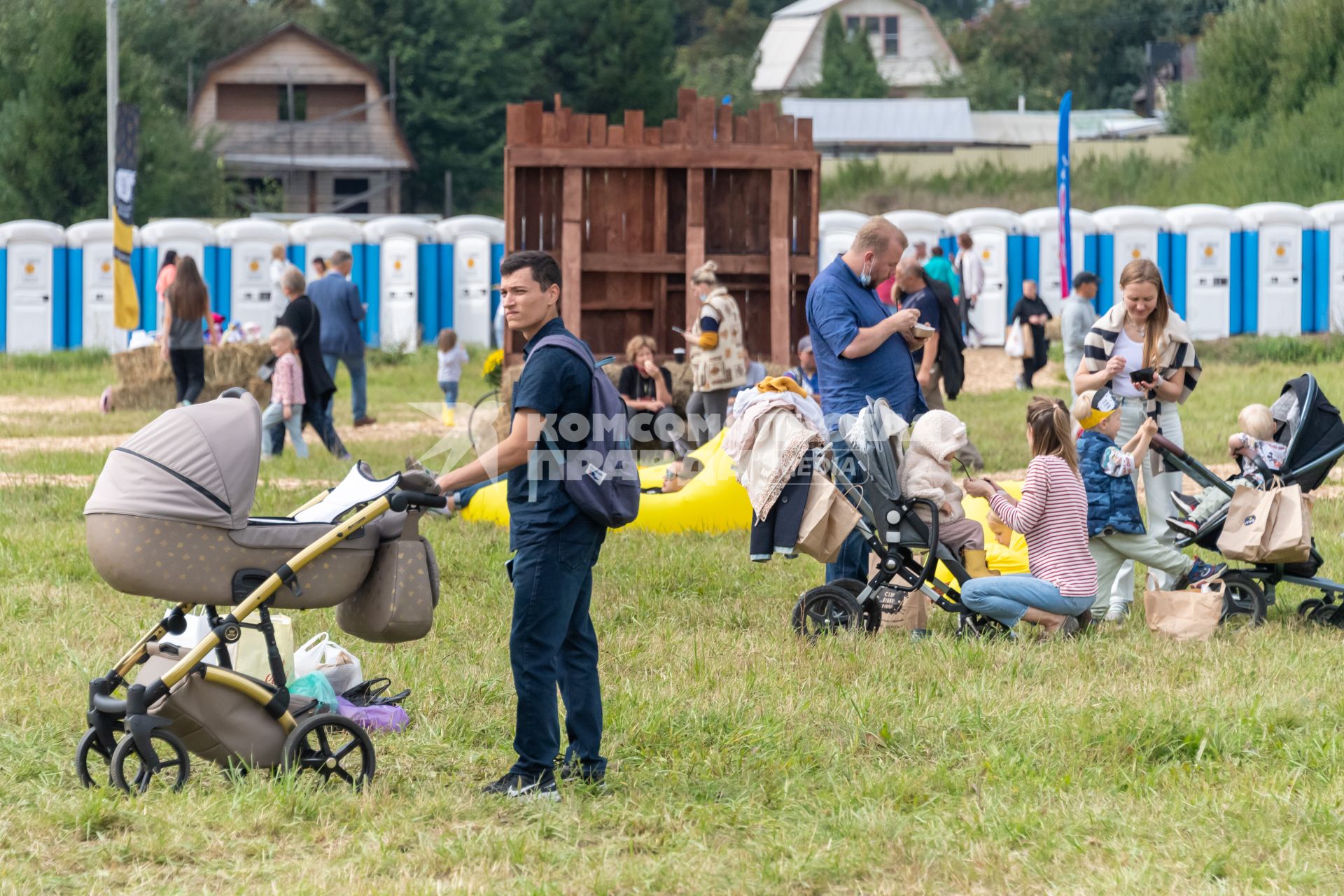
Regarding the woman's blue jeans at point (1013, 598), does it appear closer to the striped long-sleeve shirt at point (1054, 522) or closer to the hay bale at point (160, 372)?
the striped long-sleeve shirt at point (1054, 522)

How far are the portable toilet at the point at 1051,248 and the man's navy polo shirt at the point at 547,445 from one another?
69.2 feet

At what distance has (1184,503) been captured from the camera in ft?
28.0

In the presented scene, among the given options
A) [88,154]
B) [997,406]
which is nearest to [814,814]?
[997,406]

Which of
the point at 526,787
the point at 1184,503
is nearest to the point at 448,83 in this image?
the point at 1184,503

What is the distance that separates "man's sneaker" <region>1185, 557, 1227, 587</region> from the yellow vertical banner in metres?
15.3

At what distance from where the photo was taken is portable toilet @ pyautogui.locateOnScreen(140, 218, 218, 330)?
82.9 ft

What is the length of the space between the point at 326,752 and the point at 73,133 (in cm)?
3377

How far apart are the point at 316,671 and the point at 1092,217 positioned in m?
21.3

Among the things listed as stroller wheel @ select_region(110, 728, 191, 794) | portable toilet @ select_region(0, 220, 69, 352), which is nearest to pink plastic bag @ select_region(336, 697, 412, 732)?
stroller wheel @ select_region(110, 728, 191, 794)

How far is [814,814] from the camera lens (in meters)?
5.25

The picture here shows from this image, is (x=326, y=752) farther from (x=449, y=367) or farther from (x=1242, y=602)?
(x=449, y=367)

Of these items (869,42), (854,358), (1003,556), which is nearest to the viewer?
(854,358)

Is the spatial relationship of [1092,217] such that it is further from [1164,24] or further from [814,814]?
[1164,24]

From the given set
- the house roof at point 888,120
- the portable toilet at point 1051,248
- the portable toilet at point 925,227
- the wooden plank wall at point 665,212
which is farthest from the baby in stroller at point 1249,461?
the house roof at point 888,120
